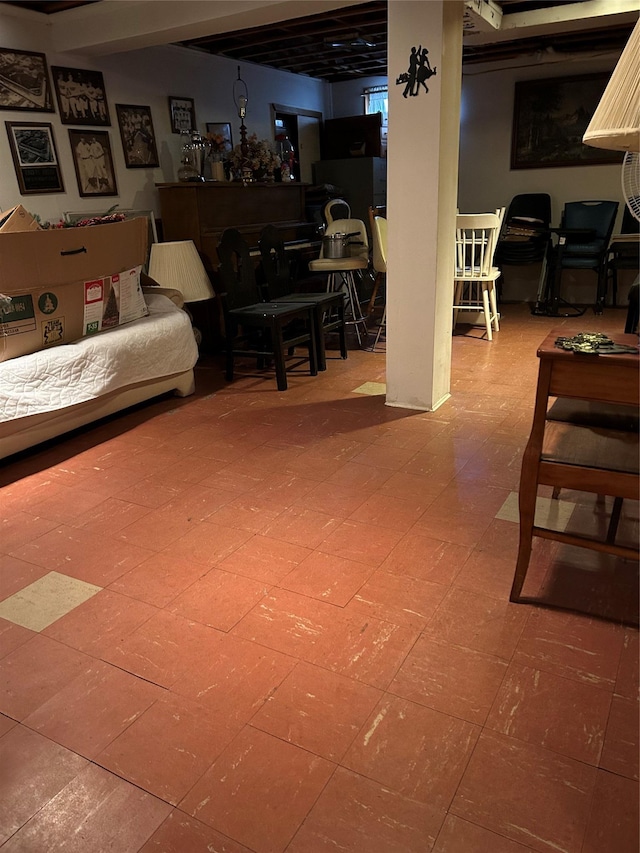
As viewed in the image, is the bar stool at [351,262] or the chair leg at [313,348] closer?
the chair leg at [313,348]

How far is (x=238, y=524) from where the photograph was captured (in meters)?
2.36

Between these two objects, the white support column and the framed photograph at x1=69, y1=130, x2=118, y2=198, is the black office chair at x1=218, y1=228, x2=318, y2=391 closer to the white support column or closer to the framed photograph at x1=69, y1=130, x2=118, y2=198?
the white support column

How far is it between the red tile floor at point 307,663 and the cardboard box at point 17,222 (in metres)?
1.17

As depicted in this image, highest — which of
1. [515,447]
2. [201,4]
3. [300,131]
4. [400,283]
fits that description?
[201,4]

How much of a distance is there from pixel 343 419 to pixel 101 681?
2037 millimetres

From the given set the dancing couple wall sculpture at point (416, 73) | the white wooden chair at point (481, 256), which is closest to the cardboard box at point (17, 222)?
the dancing couple wall sculpture at point (416, 73)

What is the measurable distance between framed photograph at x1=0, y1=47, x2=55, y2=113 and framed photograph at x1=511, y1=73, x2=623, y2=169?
4583mm

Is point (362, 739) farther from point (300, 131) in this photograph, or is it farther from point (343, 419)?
point (300, 131)

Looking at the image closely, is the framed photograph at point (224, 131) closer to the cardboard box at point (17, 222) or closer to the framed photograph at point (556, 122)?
the cardboard box at point (17, 222)

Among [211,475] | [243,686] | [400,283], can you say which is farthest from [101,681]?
[400,283]

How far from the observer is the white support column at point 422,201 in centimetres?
288

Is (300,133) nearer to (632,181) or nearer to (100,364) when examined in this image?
(100,364)

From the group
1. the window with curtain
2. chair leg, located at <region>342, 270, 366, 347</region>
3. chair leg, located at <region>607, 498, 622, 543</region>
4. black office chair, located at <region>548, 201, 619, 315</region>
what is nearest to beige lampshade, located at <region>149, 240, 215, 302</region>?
chair leg, located at <region>342, 270, 366, 347</region>

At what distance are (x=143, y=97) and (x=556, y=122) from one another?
4.06 metres
